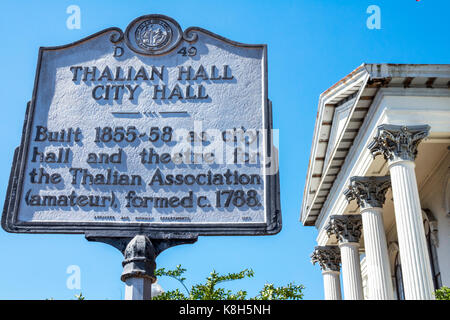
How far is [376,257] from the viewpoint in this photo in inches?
777

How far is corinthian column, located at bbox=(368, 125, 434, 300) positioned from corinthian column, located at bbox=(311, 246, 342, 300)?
11.8 meters

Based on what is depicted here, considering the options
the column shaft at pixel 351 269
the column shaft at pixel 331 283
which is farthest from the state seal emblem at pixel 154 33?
the column shaft at pixel 331 283

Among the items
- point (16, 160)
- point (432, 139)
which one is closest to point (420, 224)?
point (432, 139)

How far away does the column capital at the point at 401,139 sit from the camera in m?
17.1

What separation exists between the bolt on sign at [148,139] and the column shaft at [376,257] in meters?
15.7

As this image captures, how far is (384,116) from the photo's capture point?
57.7ft

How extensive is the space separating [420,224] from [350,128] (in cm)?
528

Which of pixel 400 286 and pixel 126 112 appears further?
pixel 400 286

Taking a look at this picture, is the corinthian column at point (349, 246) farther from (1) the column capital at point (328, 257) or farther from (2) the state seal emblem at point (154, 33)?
(2) the state seal emblem at point (154, 33)

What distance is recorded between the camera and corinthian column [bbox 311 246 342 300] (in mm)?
28625

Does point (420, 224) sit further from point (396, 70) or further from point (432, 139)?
point (396, 70)

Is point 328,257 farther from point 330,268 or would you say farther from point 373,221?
point 373,221
